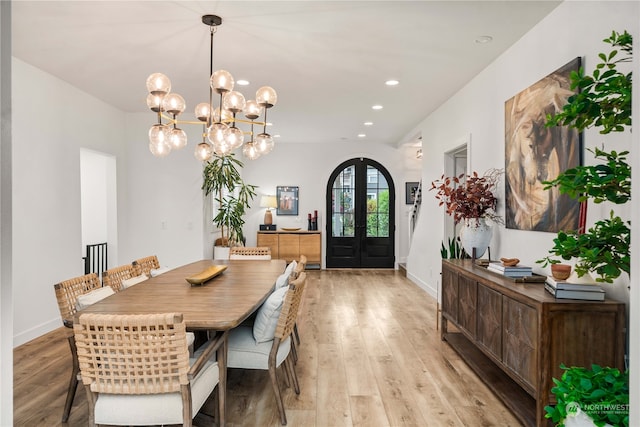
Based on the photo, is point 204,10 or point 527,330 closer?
point 527,330

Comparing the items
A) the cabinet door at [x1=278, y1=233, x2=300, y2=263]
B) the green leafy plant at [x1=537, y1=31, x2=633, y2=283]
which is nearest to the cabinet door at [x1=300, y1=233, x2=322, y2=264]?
the cabinet door at [x1=278, y1=233, x2=300, y2=263]

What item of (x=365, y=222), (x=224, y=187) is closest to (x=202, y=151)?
(x=224, y=187)

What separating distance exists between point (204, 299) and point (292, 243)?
20.4 ft

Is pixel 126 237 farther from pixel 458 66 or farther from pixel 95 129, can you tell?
pixel 458 66

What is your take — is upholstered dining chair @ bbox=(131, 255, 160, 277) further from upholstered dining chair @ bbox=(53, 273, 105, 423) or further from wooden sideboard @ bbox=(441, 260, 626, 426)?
wooden sideboard @ bbox=(441, 260, 626, 426)

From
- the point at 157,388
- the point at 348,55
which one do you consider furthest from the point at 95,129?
the point at 157,388

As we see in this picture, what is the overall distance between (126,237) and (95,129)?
1.71 m

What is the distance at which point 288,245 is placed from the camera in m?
8.84

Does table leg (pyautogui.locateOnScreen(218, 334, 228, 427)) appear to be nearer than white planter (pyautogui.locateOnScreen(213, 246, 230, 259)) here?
Yes

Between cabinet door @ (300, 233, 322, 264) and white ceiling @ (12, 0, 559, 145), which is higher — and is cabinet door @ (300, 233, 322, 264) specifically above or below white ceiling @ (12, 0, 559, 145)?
below

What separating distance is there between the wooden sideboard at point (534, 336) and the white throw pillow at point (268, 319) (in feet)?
4.64

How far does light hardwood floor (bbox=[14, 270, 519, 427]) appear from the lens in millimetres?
2611

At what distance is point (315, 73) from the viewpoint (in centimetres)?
445

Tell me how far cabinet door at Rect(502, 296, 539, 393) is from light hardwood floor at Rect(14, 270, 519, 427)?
0.33 meters
